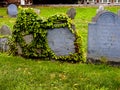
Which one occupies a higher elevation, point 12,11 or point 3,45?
point 3,45

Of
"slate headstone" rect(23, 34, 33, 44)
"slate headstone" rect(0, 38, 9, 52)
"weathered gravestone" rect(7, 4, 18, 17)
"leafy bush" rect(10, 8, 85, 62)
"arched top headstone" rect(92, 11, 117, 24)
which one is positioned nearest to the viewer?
"arched top headstone" rect(92, 11, 117, 24)

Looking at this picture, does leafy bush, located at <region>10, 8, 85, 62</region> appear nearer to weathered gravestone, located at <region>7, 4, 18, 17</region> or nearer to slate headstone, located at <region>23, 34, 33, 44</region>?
slate headstone, located at <region>23, 34, 33, 44</region>

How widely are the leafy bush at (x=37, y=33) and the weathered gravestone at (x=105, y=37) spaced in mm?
501

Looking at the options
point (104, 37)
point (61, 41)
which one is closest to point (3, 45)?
point (61, 41)

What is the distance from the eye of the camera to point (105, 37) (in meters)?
10.7

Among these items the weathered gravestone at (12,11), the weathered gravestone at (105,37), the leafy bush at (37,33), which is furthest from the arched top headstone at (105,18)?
the weathered gravestone at (12,11)

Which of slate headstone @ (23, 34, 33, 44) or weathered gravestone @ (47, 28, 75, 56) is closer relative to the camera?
weathered gravestone @ (47, 28, 75, 56)

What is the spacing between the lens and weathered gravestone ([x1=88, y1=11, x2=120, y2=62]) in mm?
10477

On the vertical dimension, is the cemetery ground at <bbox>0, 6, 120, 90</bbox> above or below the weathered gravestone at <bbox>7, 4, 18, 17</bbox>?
above

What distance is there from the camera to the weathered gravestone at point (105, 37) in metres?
10.5

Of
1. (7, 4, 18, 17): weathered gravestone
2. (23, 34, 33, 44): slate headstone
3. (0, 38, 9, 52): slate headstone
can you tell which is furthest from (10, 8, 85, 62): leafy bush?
(7, 4, 18, 17): weathered gravestone

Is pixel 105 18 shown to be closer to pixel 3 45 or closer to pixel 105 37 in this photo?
pixel 105 37

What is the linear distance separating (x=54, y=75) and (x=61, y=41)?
1.95 m

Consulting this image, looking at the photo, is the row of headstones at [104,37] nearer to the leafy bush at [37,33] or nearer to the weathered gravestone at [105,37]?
the weathered gravestone at [105,37]
